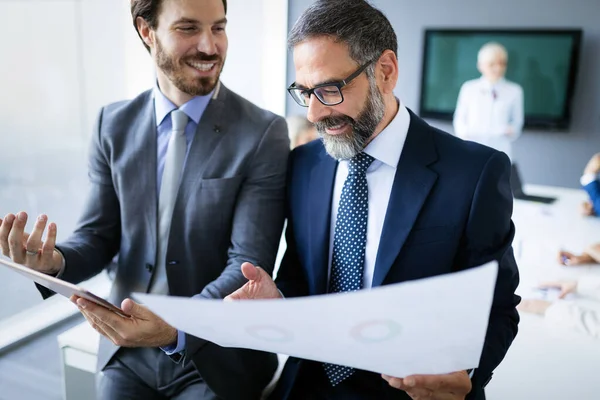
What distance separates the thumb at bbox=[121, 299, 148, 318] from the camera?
107cm

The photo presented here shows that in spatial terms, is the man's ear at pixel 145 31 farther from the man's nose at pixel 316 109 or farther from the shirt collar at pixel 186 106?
the man's nose at pixel 316 109

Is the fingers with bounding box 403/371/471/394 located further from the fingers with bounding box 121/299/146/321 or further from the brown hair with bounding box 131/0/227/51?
the brown hair with bounding box 131/0/227/51

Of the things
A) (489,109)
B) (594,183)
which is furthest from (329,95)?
(489,109)

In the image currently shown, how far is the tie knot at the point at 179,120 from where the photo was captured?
56.7 inches

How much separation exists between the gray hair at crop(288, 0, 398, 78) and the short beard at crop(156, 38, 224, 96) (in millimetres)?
276

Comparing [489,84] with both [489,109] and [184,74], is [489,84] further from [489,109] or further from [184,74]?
[184,74]

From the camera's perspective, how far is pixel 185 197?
1386 mm

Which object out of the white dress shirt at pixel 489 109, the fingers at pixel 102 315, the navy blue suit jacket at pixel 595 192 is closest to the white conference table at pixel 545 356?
the navy blue suit jacket at pixel 595 192

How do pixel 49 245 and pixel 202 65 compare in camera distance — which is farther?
pixel 202 65

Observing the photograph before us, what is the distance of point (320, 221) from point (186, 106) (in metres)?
0.47

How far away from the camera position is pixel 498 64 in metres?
4.88

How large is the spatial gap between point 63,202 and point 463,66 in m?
4.28

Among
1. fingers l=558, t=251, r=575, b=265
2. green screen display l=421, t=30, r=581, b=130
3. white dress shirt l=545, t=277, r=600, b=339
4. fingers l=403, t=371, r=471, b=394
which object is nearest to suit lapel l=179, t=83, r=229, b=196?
fingers l=403, t=371, r=471, b=394

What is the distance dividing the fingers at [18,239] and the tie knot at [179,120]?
429 mm
